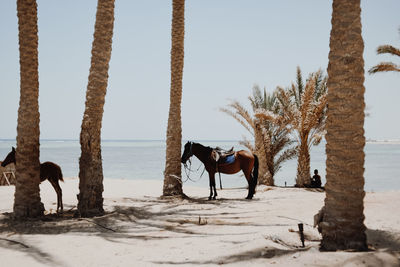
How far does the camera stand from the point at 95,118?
8.48 m

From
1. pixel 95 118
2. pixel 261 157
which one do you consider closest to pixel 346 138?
pixel 95 118

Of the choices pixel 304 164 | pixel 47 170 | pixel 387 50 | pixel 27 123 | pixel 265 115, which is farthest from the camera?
pixel 304 164

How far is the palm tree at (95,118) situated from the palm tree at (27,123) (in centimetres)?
111

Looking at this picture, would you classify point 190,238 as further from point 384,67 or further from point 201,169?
point 201,169

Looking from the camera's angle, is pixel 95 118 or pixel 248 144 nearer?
pixel 95 118

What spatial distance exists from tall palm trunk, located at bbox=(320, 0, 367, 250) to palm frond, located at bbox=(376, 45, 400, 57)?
390 inches

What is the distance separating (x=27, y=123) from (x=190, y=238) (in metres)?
4.93

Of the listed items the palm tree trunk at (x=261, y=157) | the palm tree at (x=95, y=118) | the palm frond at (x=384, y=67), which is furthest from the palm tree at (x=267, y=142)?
the palm tree at (x=95, y=118)

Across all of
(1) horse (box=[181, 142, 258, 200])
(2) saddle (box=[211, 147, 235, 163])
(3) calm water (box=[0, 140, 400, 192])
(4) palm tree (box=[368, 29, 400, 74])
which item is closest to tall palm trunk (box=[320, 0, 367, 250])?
(3) calm water (box=[0, 140, 400, 192])

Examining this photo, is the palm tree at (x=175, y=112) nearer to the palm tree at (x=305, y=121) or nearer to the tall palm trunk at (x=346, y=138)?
the palm tree at (x=305, y=121)

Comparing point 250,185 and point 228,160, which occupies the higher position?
point 228,160

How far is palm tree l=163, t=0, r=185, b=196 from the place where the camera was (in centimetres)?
1147

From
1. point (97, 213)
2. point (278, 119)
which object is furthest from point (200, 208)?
point (278, 119)

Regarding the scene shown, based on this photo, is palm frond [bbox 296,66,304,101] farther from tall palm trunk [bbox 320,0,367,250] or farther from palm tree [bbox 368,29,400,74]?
tall palm trunk [bbox 320,0,367,250]
